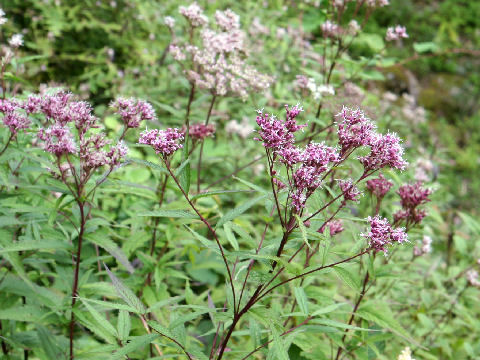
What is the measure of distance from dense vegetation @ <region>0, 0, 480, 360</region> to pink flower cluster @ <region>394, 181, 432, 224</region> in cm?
1

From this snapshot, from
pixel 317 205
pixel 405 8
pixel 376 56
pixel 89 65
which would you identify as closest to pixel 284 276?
pixel 317 205

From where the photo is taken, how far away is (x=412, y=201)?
229cm

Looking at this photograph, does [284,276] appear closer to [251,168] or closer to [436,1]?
[251,168]

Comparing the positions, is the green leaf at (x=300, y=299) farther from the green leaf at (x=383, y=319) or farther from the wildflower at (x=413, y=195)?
the wildflower at (x=413, y=195)

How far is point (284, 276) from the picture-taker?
2.67 meters

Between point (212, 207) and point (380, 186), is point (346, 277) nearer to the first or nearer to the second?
point (380, 186)

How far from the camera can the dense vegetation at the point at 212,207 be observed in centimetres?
163

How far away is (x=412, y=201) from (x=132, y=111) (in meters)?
1.42

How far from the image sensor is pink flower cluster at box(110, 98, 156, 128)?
2.06m

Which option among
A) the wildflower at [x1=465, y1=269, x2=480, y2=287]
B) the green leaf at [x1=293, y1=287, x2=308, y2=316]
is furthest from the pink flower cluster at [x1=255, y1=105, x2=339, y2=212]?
the wildflower at [x1=465, y1=269, x2=480, y2=287]

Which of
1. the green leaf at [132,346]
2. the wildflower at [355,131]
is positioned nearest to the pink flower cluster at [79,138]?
the green leaf at [132,346]

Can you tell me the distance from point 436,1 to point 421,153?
952 cm

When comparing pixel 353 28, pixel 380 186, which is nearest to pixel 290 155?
pixel 380 186

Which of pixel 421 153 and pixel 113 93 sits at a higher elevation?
pixel 113 93
